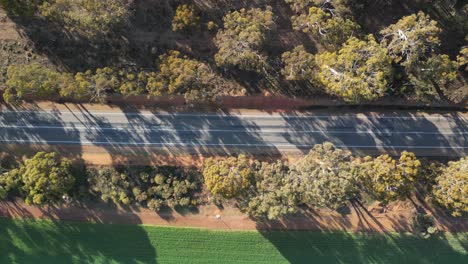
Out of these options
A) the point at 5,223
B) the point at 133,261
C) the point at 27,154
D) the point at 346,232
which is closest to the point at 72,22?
the point at 27,154

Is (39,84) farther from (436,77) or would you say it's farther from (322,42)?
(436,77)

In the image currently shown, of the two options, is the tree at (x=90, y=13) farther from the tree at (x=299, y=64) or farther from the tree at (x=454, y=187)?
the tree at (x=454, y=187)

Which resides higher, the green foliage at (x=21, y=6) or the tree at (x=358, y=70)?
the green foliage at (x=21, y=6)

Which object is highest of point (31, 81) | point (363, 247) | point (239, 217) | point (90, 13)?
point (90, 13)

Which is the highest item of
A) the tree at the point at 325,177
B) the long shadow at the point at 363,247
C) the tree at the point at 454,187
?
the tree at the point at 325,177

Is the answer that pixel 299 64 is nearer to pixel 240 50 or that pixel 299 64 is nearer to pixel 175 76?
pixel 240 50

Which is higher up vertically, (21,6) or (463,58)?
(21,6)

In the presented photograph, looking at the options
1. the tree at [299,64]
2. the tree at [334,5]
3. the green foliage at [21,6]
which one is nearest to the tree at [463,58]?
the tree at [334,5]

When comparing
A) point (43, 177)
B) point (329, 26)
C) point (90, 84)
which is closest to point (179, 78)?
point (90, 84)
